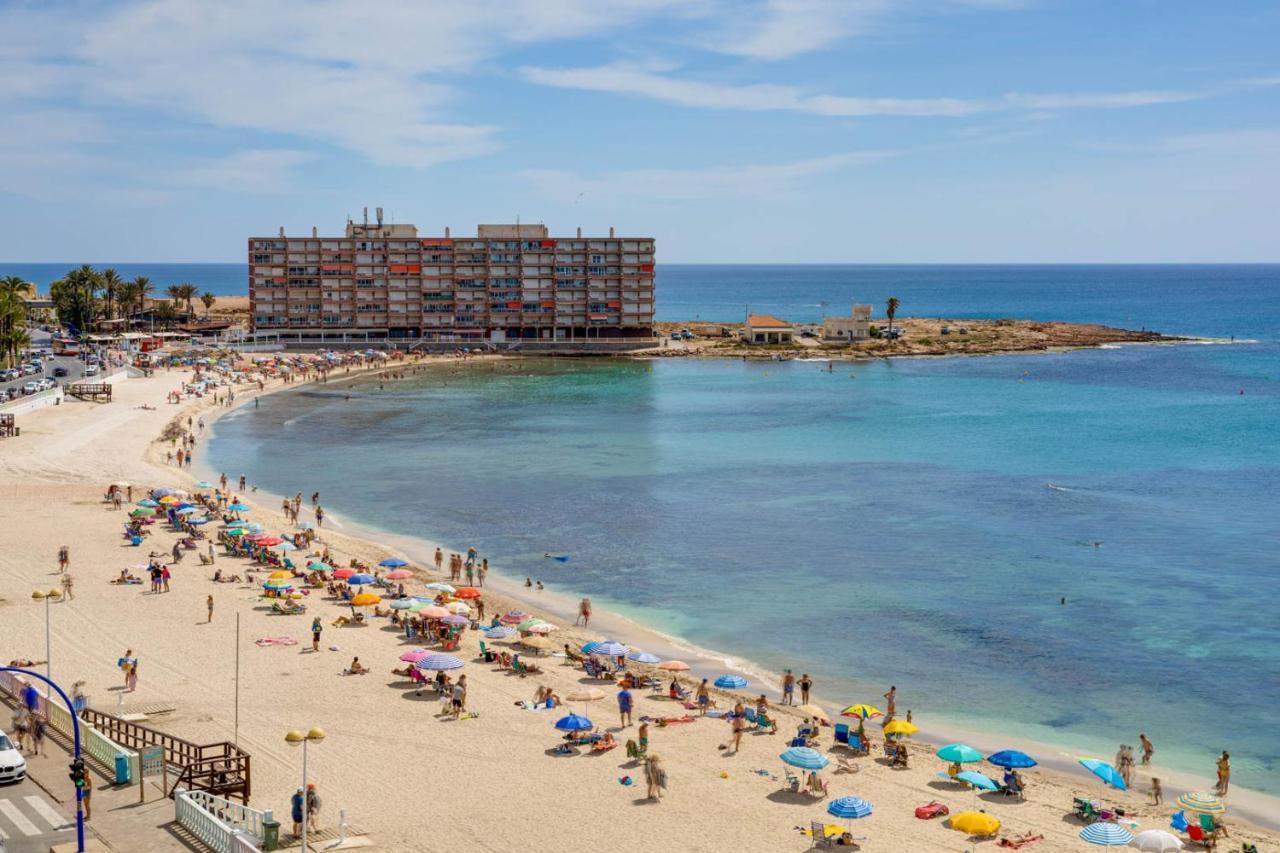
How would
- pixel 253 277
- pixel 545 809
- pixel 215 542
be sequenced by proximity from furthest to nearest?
pixel 253 277 → pixel 215 542 → pixel 545 809

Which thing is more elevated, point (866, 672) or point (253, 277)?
point (253, 277)

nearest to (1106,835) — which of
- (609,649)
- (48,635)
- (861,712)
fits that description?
(861,712)

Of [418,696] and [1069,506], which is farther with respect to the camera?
[1069,506]

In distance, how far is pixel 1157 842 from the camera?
2273cm

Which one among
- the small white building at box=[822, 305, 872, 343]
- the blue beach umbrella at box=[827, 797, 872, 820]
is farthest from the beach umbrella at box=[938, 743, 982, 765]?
the small white building at box=[822, 305, 872, 343]

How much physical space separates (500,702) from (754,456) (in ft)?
154

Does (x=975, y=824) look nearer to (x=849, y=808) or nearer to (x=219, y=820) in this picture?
(x=849, y=808)

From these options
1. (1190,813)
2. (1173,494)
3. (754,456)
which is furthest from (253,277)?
(1190,813)

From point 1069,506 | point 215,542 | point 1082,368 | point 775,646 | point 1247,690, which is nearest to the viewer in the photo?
point 1247,690

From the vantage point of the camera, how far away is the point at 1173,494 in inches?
2467

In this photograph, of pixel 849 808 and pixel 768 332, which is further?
pixel 768 332

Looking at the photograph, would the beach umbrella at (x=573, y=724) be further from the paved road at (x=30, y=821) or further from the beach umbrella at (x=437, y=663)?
the paved road at (x=30, y=821)

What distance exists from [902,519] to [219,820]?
41.6 meters

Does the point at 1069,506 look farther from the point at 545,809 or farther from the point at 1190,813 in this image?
the point at 545,809
